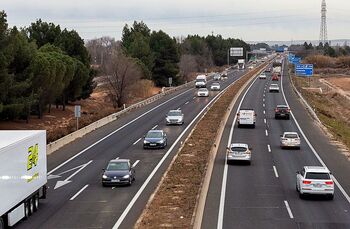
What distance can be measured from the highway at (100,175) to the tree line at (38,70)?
8223 mm

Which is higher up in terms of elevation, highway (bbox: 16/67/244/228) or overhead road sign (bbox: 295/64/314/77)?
overhead road sign (bbox: 295/64/314/77)

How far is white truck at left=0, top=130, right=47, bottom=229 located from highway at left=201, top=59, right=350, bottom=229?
6828 millimetres

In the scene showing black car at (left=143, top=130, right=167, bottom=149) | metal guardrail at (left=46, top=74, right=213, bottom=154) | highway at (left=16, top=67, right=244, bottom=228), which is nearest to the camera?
highway at (left=16, top=67, right=244, bottom=228)

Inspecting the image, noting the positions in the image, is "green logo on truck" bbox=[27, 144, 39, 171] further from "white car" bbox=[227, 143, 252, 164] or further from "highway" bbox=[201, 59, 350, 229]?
"white car" bbox=[227, 143, 252, 164]

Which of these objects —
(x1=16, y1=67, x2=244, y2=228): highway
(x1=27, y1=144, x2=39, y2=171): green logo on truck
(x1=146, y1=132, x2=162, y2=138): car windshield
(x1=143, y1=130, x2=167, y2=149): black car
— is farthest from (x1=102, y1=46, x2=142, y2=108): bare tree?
(x1=27, y1=144, x2=39, y2=171): green logo on truck


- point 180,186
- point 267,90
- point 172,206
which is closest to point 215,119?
point 180,186

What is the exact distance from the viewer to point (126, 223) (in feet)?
73.8

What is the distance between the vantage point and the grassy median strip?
2192cm

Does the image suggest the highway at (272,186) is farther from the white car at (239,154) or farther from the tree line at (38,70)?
the tree line at (38,70)

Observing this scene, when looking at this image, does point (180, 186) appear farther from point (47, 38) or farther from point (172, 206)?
point (47, 38)

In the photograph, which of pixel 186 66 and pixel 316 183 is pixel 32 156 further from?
pixel 186 66

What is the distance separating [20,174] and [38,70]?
42.5 metres

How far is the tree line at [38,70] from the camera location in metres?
52.9

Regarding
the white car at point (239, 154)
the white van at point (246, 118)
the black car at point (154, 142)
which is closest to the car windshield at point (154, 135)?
the black car at point (154, 142)
